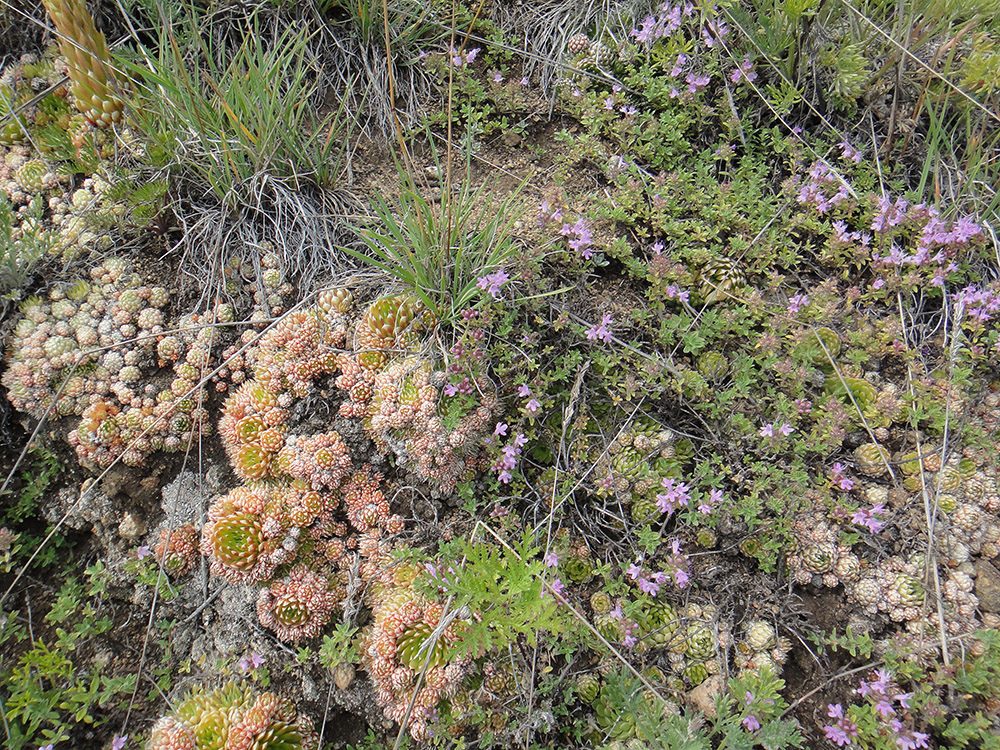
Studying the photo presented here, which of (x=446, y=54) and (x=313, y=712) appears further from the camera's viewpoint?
(x=446, y=54)

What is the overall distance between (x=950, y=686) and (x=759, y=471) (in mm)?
1196

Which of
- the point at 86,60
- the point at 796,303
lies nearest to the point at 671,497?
the point at 796,303

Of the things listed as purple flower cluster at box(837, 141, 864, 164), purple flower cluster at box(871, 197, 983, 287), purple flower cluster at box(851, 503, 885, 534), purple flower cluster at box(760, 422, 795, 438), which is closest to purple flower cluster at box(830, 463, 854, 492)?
purple flower cluster at box(851, 503, 885, 534)

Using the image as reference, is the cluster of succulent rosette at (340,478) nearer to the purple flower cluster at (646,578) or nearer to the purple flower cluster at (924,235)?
the purple flower cluster at (646,578)

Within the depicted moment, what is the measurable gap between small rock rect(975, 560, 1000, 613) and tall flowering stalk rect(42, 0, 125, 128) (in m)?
5.14

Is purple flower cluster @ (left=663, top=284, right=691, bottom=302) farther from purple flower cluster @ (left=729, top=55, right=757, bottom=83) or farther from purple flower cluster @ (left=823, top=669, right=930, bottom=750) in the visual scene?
purple flower cluster @ (left=823, top=669, right=930, bottom=750)

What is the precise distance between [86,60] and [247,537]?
284cm

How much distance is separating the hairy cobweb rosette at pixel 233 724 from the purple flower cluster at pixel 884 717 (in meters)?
2.35

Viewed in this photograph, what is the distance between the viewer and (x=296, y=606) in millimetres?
2760

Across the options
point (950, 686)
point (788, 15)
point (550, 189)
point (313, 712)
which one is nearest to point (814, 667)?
point (950, 686)

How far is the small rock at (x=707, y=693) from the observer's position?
8.87ft

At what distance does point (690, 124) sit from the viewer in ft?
12.6

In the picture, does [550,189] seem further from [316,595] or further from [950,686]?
[950,686]

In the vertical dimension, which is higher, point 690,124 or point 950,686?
point 690,124
